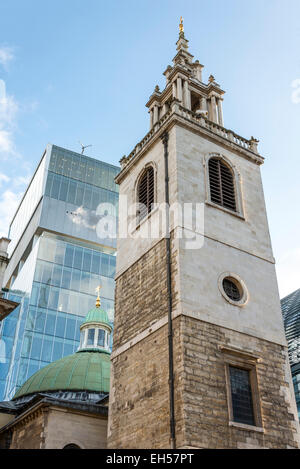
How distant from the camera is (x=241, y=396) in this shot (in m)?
17.0

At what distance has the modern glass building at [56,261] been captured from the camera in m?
51.8

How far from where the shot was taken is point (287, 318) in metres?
50.2

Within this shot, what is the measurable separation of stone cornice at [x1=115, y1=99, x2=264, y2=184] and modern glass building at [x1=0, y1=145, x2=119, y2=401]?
30.5 metres

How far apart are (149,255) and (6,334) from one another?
39.1 meters

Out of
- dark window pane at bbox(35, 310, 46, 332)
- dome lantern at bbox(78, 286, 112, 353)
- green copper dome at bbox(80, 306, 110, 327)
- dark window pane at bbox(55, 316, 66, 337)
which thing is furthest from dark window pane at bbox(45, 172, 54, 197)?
dome lantern at bbox(78, 286, 112, 353)

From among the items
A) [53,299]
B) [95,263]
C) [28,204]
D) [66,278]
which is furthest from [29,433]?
[28,204]

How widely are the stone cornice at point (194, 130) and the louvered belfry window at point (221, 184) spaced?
120 centimetres

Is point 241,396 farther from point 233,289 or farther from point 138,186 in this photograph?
point 138,186

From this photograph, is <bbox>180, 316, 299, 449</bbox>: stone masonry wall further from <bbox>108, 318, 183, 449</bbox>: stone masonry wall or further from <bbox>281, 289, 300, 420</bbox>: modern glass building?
<bbox>281, 289, 300, 420</bbox>: modern glass building

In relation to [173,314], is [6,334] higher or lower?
higher

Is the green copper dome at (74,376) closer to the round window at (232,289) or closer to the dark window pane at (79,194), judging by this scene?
the round window at (232,289)
